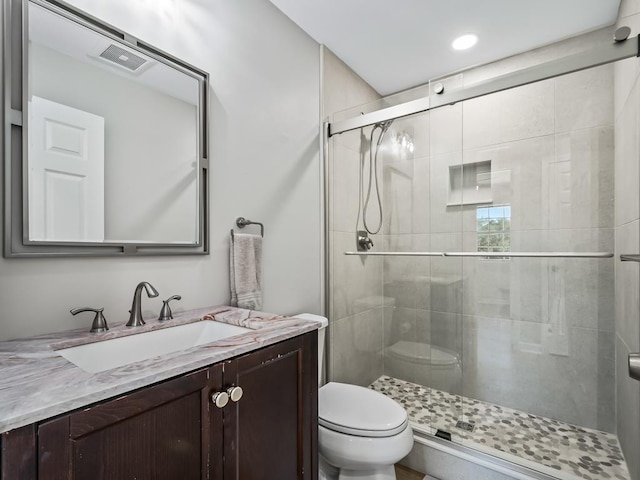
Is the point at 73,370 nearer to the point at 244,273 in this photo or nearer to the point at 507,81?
the point at 244,273

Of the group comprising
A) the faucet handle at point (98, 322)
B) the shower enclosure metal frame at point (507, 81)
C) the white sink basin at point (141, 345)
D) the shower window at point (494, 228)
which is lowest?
the white sink basin at point (141, 345)

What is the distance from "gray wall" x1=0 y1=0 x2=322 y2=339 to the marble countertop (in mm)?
132

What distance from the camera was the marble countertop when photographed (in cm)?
55

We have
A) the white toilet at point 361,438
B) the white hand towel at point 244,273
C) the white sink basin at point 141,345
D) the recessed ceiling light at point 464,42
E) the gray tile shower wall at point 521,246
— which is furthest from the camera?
the recessed ceiling light at point 464,42

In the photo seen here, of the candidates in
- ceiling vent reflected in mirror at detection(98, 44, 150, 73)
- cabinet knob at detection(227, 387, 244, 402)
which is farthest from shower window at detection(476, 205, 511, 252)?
ceiling vent reflected in mirror at detection(98, 44, 150, 73)

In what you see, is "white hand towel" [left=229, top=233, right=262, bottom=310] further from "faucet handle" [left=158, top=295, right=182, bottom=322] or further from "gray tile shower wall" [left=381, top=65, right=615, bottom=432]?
"gray tile shower wall" [left=381, top=65, right=615, bottom=432]

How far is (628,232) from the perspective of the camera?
1516 millimetres

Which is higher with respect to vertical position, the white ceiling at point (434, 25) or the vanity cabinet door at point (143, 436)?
the white ceiling at point (434, 25)

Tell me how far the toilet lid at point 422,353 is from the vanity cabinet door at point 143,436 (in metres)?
1.69

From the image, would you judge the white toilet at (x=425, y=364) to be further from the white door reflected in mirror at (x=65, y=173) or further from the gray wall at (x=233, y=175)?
the white door reflected in mirror at (x=65, y=173)

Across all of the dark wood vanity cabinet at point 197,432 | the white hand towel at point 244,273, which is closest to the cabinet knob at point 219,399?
the dark wood vanity cabinet at point 197,432

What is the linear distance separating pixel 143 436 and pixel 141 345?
422mm

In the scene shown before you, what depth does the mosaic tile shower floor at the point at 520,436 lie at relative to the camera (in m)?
1.58

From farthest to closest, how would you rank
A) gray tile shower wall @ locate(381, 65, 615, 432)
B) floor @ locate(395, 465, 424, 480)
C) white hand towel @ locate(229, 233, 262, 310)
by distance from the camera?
gray tile shower wall @ locate(381, 65, 615, 432), floor @ locate(395, 465, 424, 480), white hand towel @ locate(229, 233, 262, 310)
